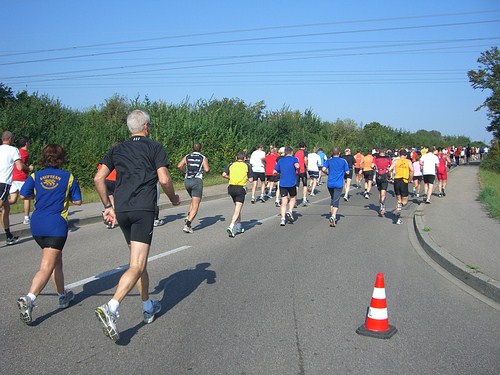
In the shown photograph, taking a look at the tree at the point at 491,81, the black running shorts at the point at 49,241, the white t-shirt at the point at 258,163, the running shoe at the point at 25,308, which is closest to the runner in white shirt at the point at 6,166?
the black running shorts at the point at 49,241

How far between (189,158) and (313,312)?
636cm

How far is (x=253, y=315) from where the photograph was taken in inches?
215

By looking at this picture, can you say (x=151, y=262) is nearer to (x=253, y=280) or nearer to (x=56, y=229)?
(x=253, y=280)

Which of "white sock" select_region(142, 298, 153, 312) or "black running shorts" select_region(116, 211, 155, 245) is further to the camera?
"white sock" select_region(142, 298, 153, 312)

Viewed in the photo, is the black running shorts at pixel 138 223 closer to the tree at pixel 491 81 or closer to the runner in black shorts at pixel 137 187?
the runner in black shorts at pixel 137 187

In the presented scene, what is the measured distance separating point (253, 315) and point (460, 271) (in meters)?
3.63

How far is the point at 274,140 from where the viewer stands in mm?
41562

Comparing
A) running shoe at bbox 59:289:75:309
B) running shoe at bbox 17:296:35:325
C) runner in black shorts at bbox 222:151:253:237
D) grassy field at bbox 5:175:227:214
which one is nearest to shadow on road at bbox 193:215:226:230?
runner in black shorts at bbox 222:151:253:237

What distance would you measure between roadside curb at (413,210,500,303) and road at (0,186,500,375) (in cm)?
23

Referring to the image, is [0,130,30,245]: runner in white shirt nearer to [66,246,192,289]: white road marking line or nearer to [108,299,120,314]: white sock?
[66,246,192,289]: white road marking line

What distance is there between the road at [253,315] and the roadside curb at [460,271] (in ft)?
0.75

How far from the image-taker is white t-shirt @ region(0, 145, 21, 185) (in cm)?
948

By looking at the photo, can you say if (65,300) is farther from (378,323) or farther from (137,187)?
(378,323)

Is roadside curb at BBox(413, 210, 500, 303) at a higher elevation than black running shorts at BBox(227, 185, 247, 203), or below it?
below
